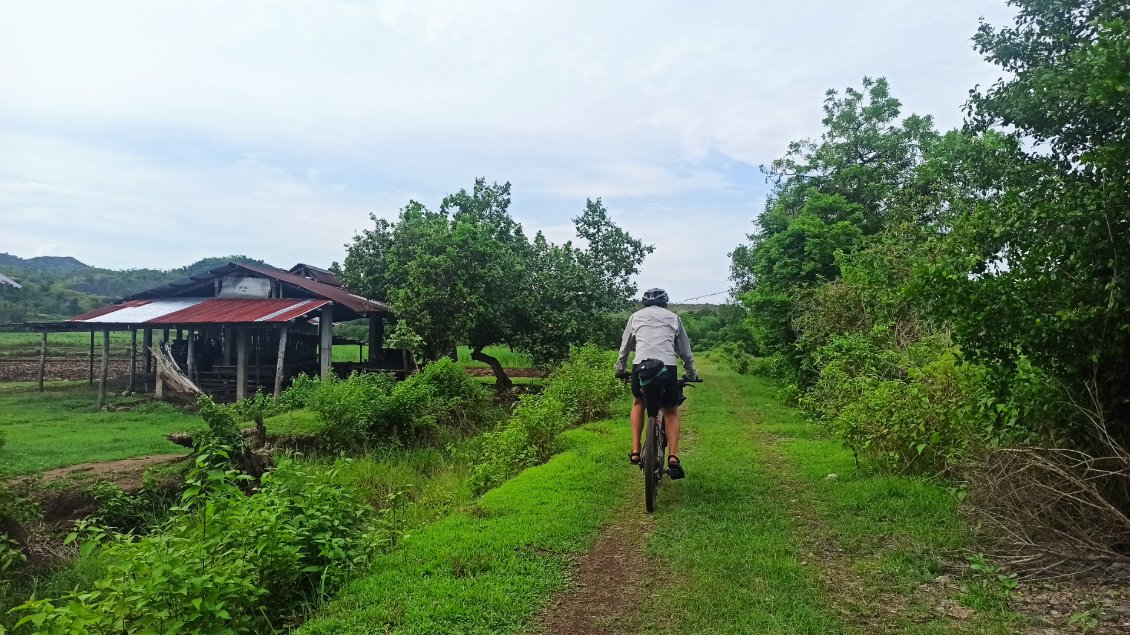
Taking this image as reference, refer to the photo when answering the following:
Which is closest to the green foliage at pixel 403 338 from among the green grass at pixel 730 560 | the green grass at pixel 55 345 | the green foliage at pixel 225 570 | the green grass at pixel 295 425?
the green grass at pixel 295 425

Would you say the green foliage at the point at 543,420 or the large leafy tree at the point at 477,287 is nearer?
the green foliage at the point at 543,420

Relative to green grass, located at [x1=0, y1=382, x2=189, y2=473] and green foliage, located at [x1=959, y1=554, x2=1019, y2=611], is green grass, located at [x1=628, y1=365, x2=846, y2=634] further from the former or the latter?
green grass, located at [x1=0, y1=382, x2=189, y2=473]

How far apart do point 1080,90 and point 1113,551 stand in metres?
2.81

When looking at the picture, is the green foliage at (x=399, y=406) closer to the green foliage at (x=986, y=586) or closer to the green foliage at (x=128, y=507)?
the green foliage at (x=128, y=507)

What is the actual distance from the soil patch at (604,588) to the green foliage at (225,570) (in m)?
1.68

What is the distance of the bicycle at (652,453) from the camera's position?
18.0 ft

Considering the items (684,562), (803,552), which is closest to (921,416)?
(803,552)

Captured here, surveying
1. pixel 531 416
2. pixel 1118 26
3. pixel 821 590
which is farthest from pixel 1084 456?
pixel 531 416

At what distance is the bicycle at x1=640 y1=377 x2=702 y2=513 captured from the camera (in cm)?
547

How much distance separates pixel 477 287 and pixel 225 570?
13.8 metres

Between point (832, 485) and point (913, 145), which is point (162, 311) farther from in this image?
point (913, 145)

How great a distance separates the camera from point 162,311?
20.5m

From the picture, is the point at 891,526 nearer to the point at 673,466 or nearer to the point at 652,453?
the point at 673,466

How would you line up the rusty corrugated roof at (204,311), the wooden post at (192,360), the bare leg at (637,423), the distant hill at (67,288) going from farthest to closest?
1. the distant hill at (67,288)
2. the wooden post at (192,360)
3. the rusty corrugated roof at (204,311)
4. the bare leg at (637,423)
